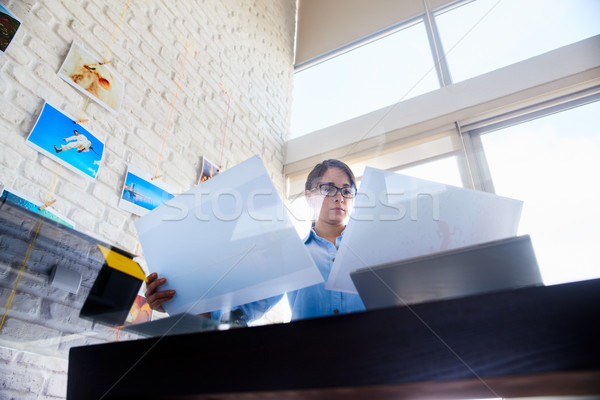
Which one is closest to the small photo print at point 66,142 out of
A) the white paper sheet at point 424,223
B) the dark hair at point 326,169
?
the dark hair at point 326,169

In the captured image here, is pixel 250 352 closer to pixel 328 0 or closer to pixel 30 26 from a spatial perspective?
pixel 30 26

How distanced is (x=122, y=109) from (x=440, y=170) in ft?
5.97

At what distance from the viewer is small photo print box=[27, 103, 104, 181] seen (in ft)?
3.84

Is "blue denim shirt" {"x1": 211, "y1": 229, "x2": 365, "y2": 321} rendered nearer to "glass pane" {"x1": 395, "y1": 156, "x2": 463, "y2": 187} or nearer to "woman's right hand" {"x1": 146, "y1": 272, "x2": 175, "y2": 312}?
"woman's right hand" {"x1": 146, "y1": 272, "x2": 175, "y2": 312}

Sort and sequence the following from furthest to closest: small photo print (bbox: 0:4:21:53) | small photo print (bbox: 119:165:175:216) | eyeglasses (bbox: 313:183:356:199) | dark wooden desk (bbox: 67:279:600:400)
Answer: small photo print (bbox: 119:165:175:216) → eyeglasses (bbox: 313:183:356:199) → small photo print (bbox: 0:4:21:53) → dark wooden desk (bbox: 67:279:600:400)

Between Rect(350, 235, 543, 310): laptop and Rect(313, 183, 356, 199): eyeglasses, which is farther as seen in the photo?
Rect(313, 183, 356, 199): eyeglasses

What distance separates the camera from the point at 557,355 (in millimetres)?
253

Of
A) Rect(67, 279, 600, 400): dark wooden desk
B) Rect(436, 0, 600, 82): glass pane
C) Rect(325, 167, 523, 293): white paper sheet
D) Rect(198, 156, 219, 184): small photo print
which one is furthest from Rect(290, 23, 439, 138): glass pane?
Rect(67, 279, 600, 400): dark wooden desk

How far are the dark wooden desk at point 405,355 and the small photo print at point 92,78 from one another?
1.29 m

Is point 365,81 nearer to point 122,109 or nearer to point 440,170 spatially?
point 440,170

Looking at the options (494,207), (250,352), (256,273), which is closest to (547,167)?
(494,207)

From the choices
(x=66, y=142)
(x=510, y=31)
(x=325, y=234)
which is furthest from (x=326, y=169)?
(x=510, y=31)

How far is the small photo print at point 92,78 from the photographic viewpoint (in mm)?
1330

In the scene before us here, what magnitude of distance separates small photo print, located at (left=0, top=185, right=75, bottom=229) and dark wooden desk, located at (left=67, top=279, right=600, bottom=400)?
91 centimetres
